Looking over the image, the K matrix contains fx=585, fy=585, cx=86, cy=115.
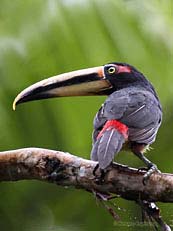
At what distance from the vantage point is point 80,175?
1.33 m

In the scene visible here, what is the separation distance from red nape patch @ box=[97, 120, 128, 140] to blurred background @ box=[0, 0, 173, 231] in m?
0.32

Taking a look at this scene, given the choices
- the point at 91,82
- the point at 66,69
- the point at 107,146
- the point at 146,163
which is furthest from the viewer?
the point at 66,69

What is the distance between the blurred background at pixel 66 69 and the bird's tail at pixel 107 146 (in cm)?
36

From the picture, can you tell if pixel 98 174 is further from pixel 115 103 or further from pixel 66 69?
pixel 66 69

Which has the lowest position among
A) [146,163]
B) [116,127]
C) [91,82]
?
[146,163]

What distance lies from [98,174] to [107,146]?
9 cm

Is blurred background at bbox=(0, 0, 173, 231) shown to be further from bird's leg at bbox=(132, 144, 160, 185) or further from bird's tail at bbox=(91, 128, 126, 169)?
bird's tail at bbox=(91, 128, 126, 169)

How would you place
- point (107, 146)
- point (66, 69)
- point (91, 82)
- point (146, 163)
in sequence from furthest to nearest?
1. point (66, 69)
2. point (91, 82)
3. point (146, 163)
4. point (107, 146)

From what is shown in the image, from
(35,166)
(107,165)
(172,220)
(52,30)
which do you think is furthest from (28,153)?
(52,30)

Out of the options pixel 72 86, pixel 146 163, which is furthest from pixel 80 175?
pixel 72 86

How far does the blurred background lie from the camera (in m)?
1.67

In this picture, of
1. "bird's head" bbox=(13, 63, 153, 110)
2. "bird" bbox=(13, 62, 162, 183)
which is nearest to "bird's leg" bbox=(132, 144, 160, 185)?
"bird" bbox=(13, 62, 162, 183)

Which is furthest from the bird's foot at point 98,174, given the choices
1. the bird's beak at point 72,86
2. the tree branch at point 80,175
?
the bird's beak at point 72,86

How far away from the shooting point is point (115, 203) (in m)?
1.46
